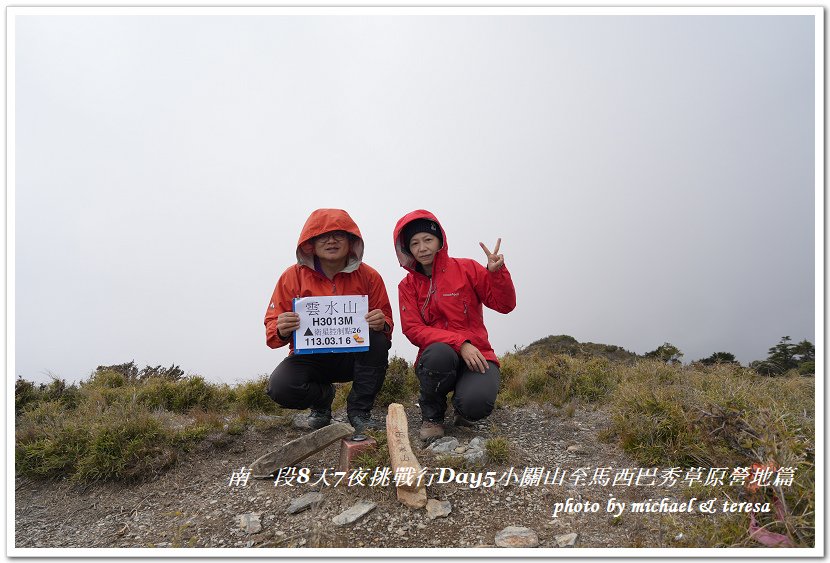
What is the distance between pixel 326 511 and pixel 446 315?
2.23 meters

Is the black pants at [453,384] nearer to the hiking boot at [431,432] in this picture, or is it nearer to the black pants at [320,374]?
the hiking boot at [431,432]

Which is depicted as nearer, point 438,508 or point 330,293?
point 438,508

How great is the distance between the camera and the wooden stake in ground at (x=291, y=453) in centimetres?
389

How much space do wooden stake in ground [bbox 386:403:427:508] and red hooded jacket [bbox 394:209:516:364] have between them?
1.01 m

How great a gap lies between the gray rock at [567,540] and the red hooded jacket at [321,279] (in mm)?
2488

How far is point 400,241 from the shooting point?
5059 millimetres

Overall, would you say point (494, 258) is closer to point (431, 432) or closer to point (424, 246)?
point (424, 246)

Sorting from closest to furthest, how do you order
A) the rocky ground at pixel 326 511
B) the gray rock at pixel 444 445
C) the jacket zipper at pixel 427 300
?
the rocky ground at pixel 326 511 < the gray rock at pixel 444 445 < the jacket zipper at pixel 427 300

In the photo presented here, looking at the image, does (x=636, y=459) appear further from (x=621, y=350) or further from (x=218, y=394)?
(x=621, y=350)

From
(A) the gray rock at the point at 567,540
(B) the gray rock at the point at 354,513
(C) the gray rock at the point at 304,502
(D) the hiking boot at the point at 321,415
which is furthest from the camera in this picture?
(D) the hiking boot at the point at 321,415

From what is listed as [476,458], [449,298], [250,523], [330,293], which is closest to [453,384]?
[449,298]

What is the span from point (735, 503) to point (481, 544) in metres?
1.56

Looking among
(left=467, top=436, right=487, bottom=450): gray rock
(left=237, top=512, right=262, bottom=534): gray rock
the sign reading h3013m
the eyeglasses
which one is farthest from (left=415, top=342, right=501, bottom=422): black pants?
(left=237, top=512, right=262, bottom=534): gray rock

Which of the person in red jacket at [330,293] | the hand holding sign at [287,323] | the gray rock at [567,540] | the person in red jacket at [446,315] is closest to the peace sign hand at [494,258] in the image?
the person in red jacket at [446,315]
